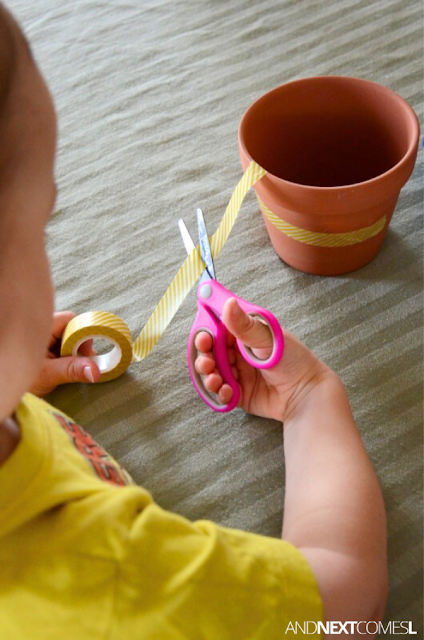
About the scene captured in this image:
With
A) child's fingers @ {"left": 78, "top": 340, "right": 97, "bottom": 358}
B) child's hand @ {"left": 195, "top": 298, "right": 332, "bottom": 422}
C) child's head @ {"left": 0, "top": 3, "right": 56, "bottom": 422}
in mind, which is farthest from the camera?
child's fingers @ {"left": 78, "top": 340, "right": 97, "bottom": 358}

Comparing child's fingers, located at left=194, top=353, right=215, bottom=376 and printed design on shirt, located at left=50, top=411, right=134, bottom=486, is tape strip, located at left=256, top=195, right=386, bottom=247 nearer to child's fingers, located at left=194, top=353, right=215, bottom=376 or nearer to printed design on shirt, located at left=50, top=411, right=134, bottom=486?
child's fingers, located at left=194, top=353, right=215, bottom=376

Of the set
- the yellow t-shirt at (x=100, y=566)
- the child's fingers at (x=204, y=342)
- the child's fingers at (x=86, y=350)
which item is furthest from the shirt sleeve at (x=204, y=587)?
the child's fingers at (x=86, y=350)

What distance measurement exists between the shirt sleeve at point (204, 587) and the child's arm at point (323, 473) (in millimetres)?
50

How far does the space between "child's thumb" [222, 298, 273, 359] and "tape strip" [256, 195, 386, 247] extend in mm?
160

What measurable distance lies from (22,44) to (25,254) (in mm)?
117

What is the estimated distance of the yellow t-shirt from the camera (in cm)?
46

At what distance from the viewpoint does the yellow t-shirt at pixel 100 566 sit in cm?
46

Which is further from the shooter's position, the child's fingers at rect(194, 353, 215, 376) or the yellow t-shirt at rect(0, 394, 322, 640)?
the child's fingers at rect(194, 353, 215, 376)

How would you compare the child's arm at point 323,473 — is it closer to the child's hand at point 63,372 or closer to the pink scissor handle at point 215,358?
the pink scissor handle at point 215,358

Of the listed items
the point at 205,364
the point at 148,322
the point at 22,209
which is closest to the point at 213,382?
the point at 205,364

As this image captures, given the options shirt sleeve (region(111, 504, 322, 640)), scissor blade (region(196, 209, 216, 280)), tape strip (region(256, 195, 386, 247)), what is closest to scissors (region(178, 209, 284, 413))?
scissor blade (region(196, 209, 216, 280))

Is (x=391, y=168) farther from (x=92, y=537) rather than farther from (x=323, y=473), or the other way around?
(x=92, y=537)

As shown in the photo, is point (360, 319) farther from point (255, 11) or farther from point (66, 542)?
point (255, 11)

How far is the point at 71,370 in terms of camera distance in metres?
0.79
